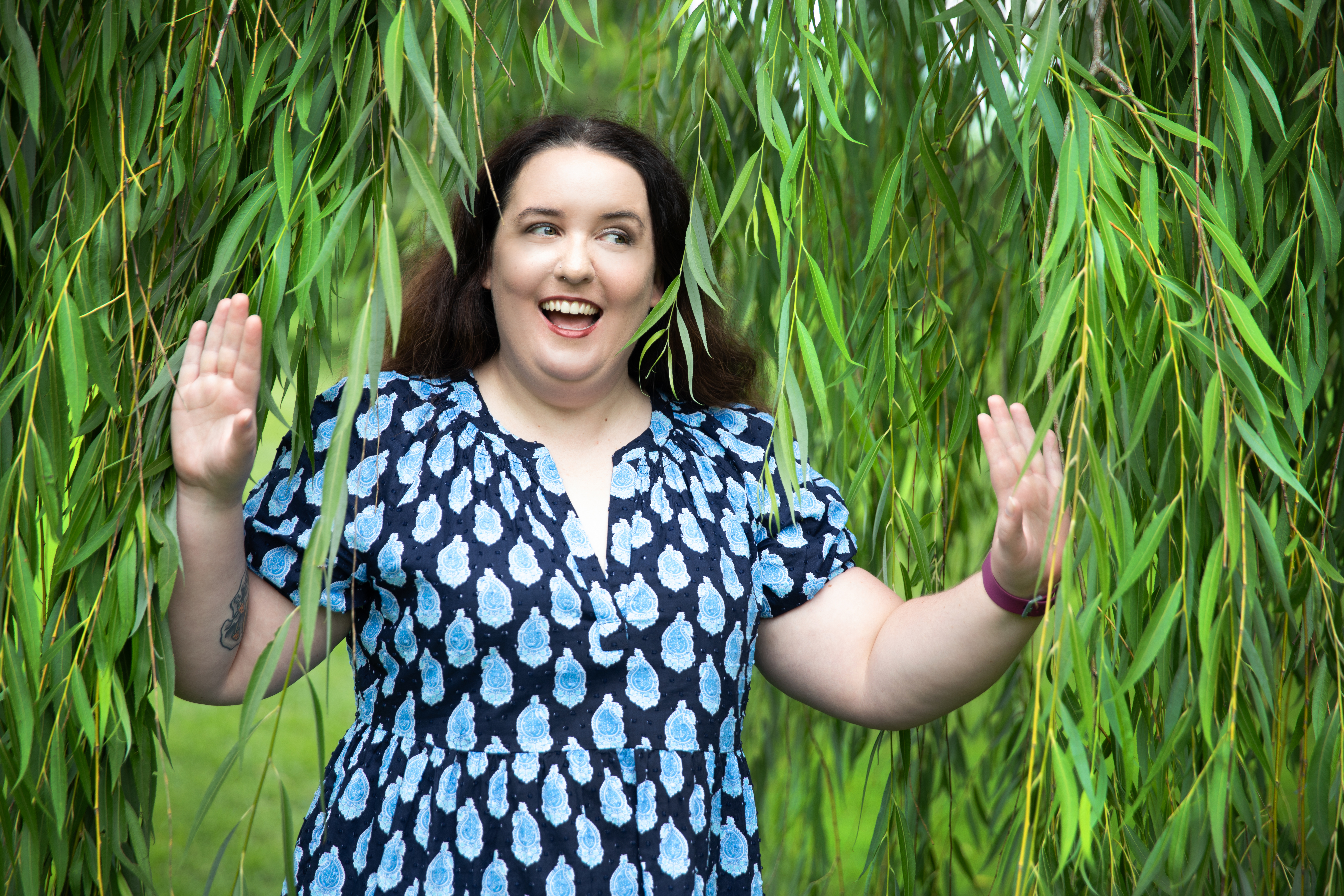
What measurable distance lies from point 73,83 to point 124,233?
0.19 metres

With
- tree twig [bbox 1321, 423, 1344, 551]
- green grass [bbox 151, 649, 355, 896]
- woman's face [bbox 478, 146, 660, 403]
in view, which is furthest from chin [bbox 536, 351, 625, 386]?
green grass [bbox 151, 649, 355, 896]

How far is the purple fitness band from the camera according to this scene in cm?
112

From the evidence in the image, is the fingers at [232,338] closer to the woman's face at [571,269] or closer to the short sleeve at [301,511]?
the short sleeve at [301,511]

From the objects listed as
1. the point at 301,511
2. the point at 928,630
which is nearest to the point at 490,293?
the point at 301,511

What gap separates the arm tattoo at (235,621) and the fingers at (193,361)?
0.64 ft

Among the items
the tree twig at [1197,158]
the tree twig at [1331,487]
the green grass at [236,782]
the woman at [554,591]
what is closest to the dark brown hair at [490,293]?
the woman at [554,591]

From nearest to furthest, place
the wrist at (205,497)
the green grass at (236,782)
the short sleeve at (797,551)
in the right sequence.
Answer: the wrist at (205,497), the short sleeve at (797,551), the green grass at (236,782)

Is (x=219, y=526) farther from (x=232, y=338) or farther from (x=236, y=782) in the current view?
(x=236, y=782)

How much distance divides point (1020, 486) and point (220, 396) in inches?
27.1

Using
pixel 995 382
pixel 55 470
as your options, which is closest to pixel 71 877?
pixel 55 470

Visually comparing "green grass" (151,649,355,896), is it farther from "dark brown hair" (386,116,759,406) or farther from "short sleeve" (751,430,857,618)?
"short sleeve" (751,430,857,618)

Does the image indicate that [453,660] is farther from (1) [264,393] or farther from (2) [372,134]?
(2) [372,134]

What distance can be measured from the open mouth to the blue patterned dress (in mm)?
128

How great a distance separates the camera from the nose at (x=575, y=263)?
46.8 inches
